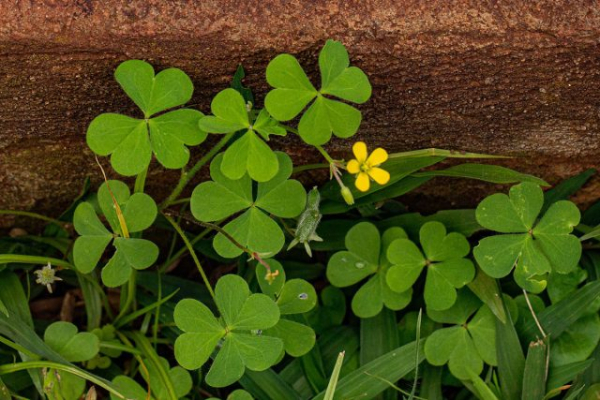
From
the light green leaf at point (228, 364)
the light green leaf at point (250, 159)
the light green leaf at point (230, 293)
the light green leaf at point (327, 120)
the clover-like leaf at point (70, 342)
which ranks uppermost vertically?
the light green leaf at point (327, 120)

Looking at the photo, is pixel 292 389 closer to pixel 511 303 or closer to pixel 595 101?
pixel 511 303

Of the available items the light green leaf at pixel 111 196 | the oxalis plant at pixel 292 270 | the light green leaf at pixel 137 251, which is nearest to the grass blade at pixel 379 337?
the oxalis plant at pixel 292 270

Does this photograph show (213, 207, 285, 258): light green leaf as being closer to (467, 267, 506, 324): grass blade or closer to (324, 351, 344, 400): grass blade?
(324, 351, 344, 400): grass blade

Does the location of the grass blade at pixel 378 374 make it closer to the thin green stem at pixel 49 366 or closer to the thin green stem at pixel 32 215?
the thin green stem at pixel 49 366

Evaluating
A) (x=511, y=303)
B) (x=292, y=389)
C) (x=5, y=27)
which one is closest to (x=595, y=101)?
(x=511, y=303)

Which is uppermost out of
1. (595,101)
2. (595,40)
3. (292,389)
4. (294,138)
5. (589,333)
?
(595,40)
